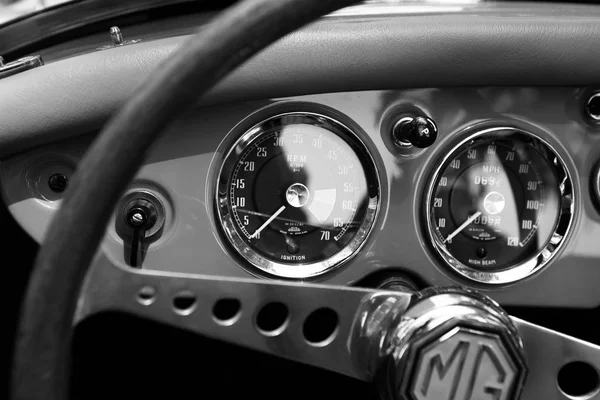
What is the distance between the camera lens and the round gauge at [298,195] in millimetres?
1576

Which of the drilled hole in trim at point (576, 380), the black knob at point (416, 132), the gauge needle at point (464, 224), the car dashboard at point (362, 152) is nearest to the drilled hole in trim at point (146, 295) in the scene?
the car dashboard at point (362, 152)

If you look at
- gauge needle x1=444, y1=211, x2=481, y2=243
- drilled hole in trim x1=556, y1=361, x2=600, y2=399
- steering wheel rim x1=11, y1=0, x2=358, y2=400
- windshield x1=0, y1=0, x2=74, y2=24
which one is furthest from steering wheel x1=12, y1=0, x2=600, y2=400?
windshield x1=0, y1=0, x2=74, y2=24

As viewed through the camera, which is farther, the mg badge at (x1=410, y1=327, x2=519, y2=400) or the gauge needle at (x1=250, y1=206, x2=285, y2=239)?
the gauge needle at (x1=250, y1=206, x2=285, y2=239)

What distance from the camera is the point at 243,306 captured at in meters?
0.97

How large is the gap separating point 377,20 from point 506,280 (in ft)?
2.31

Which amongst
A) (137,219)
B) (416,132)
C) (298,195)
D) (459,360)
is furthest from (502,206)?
(137,219)

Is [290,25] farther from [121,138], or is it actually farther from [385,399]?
[385,399]

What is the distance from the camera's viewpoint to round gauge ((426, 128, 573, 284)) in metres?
1.67

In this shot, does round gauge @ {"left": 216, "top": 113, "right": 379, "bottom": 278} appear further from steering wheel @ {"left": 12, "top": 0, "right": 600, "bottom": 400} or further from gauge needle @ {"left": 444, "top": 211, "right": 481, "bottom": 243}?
steering wheel @ {"left": 12, "top": 0, "right": 600, "bottom": 400}

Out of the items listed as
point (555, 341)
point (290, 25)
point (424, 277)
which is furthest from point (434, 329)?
point (424, 277)

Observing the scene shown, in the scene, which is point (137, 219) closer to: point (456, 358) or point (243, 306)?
point (243, 306)

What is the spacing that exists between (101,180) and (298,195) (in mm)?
928

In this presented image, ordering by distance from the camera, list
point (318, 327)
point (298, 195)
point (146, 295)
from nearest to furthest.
Result: point (146, 295) < point (298, 195) < point (318, 327)

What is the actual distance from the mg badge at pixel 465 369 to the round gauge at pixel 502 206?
66cm
